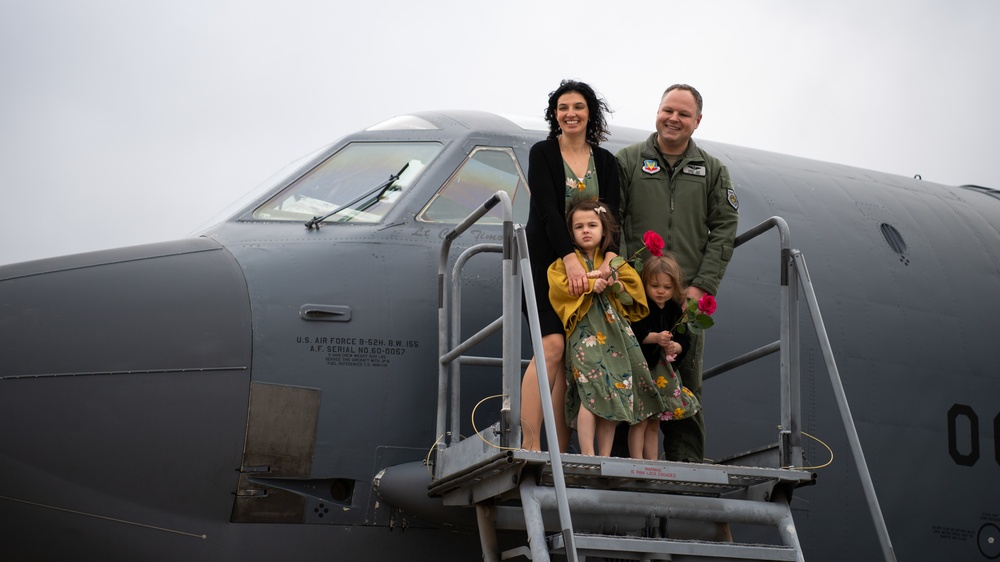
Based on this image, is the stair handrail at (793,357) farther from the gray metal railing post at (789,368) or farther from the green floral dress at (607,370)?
the green floral dress at (607,370)

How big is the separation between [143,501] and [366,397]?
4.10 feet

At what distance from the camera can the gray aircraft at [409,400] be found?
5465 millimetres

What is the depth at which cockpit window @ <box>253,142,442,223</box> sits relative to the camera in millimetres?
6992

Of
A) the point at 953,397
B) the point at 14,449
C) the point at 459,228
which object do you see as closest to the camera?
the point at 14,449

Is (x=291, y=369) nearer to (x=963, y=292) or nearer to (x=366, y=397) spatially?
(x=366, y=397)

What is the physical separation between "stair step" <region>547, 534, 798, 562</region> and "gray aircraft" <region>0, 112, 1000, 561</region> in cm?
1

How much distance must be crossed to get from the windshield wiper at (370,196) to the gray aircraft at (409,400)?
2 centimetres

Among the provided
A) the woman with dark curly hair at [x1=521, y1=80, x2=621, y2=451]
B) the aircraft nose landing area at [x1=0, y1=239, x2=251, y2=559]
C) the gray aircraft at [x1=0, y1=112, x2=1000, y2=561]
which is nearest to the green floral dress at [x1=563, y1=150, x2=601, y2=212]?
the woman with dark curly hair at [x1=521, y1=80, x2=621, y2=451]

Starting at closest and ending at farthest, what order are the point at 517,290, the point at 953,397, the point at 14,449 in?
the point at 517,290, the point at 14,449, the point at 953,397

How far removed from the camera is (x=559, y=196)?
5.75 m

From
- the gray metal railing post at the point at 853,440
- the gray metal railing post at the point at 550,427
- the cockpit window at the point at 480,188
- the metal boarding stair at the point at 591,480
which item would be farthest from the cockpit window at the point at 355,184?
the gray metal railing post at the point at 853,440

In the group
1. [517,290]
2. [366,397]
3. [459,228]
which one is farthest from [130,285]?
[517,290]

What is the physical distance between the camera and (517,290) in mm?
5070

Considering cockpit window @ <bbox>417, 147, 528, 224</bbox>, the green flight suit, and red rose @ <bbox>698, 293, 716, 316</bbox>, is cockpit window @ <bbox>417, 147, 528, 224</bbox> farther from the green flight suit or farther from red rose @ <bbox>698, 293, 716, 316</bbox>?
red rose @ <bbox>698, 293, 716, 316</bbox>
